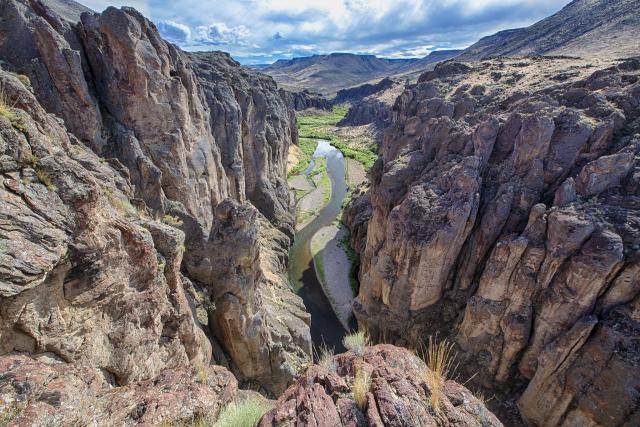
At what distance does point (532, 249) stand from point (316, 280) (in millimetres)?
21845

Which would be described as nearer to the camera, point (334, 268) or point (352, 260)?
point (334, 268)

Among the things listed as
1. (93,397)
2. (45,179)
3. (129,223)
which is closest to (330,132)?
(129,223)

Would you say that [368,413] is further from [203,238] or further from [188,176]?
[188,176]

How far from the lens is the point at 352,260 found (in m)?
37.3

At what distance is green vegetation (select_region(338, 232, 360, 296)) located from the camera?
33.1 meters

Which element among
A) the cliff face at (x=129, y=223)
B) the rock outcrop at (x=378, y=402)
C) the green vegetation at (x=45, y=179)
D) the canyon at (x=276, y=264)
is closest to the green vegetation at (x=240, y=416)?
the canyon at (x=276, y=264)

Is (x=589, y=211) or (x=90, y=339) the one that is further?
(x=589, y=211)

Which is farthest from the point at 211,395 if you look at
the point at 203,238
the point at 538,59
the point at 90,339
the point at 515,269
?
the point at 538,59

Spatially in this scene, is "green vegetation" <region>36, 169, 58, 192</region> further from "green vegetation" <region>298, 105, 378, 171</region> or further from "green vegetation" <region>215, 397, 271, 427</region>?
"green vegetation" <region>298, 105, 378, 171</region>

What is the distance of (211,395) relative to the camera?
7.70m

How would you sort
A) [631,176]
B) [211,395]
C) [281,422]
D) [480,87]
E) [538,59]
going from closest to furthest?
[281,422] < [211,395] < [631,176] < [480,87] < [538,59]

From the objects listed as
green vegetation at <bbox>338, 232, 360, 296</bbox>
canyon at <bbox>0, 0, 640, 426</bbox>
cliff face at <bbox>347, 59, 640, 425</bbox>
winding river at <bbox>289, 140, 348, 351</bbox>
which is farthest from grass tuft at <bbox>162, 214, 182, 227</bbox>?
green vegetation at <bbox>338, 232, 360, 296</bbox>

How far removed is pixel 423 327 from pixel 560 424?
7948 millimetres

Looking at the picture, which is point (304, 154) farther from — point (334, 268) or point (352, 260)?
point (334, 268)
